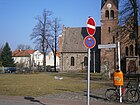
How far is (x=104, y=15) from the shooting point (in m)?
67.8

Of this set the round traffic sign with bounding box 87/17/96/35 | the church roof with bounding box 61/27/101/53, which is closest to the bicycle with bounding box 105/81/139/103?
the round traffic sign with bounding box 87/17/96/35

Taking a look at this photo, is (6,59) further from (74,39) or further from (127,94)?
(127,94)

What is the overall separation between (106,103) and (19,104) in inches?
181

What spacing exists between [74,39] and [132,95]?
62897 millimetres

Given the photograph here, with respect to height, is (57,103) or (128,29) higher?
(128,29)

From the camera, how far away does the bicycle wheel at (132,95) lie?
14.9m

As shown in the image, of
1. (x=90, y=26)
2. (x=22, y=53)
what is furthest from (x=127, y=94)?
(x=22, y=53)

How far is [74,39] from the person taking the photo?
255ft

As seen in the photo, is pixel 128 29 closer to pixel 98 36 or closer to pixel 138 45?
pixel 138 45

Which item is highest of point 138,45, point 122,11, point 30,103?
point 122,11

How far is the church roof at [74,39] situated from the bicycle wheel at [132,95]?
59503mm

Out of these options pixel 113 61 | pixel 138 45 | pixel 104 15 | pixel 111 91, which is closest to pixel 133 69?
pixel 113 61

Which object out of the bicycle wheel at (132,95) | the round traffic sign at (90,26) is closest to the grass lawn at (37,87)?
the bicycle wheel at (132,95)

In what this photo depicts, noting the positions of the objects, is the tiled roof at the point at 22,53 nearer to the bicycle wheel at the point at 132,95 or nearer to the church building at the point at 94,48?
the church building at the point at 94,48
